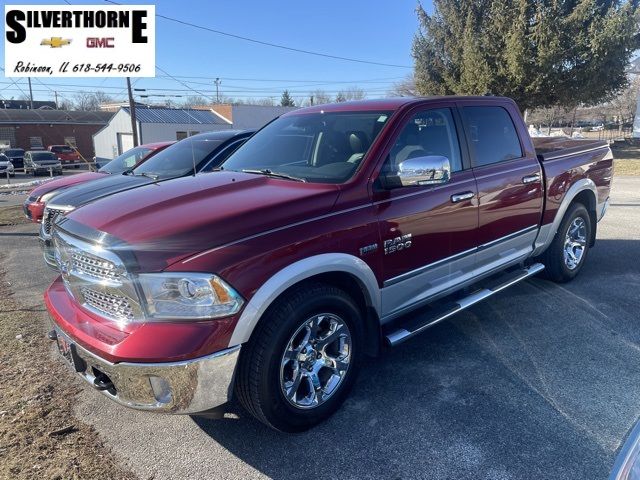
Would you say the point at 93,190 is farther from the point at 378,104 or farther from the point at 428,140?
the point at 428,140

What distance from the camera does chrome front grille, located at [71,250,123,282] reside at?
2.47m

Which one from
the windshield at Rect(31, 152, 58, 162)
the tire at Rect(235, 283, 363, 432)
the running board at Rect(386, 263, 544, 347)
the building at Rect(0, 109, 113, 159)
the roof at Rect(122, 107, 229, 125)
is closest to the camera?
the tire at Rect(235, 283, 363, 432)

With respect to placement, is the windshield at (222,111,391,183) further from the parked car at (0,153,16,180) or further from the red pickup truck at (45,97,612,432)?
the parked car at (0,153,16,180)

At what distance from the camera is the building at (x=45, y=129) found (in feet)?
163

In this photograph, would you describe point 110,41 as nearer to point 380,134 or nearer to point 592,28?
point 380,134

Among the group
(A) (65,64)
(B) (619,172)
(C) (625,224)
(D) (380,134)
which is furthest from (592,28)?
(D) (380,134)

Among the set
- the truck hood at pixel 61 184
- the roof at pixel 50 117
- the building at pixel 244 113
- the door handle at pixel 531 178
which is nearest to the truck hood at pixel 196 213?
the door handle at pixel 531 178

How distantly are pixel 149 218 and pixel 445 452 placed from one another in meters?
2.11

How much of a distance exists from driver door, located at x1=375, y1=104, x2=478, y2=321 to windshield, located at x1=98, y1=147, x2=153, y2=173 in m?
6.44

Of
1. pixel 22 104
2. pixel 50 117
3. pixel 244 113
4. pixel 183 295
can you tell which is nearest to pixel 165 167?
pixel 183 295

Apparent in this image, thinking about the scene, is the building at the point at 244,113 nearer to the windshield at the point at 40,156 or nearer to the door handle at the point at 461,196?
the windshield at the point at 40,156

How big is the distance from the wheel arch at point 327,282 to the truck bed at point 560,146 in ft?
8.87

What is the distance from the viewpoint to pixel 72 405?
3.28 meters

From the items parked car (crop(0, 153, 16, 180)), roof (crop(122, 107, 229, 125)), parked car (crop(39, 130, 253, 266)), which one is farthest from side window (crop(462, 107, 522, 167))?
roof (crop(122, 107, 229, 125))
